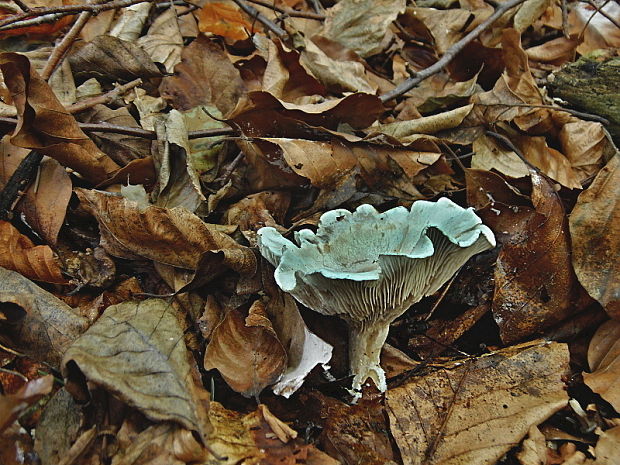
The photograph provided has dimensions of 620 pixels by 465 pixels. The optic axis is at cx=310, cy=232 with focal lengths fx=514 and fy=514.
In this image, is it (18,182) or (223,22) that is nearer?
(18,182)

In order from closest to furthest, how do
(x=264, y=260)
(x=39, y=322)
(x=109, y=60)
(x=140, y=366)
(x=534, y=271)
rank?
(x=140, y=366), (x=39, y=322), (x=264, y=260), (x=534, y=271), (x=109, y=60)

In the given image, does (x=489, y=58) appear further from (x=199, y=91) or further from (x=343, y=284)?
(x=343, y=284)

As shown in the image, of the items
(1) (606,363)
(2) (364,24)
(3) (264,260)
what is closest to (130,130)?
(3) (264,260)

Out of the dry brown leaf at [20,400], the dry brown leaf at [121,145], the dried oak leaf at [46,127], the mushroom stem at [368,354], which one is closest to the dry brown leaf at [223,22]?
the dry brown leaf at [121,145]

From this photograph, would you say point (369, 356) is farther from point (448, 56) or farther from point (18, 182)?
point (448, 56)

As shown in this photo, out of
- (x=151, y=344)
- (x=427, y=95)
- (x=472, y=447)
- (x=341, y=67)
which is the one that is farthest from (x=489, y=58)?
(x=151, y=344)

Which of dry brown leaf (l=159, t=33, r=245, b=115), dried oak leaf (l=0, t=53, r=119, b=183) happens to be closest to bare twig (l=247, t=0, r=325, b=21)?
dry brown leaf (l=159, t=33, r=245, b=115)

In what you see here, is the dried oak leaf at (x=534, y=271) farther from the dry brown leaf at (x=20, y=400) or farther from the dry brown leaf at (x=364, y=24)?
the dry brown leaf at (x=20, y=400)
